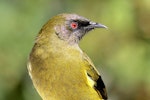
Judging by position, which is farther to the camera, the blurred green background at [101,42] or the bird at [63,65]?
the blurred green background at [101,42]

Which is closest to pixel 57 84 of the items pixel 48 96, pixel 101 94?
pixel 48 96

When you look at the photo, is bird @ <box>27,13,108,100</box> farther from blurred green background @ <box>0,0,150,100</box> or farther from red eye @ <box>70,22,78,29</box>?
blurred green background @ <box>0,0,150,100</box>

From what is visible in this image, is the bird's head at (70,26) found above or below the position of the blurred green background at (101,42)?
above

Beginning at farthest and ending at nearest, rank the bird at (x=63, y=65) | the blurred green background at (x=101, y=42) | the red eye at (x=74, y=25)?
1. the blurred green background at (x=101, y=42)
2. the red eye at (x=74, y=25)
3. the bird at (x=63, y=65)

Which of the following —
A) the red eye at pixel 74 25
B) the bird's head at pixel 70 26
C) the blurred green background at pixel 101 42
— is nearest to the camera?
the bird's head at pixel 70 26

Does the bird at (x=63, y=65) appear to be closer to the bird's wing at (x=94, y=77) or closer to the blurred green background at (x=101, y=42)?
the bird's wing at (x=94, y=77)

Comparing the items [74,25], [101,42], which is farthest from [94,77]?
[101,42]

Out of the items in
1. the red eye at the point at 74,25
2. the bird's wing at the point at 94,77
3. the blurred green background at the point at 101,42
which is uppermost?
the red eye at the point at 74,25

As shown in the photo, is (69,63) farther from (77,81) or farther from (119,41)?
(119,41)

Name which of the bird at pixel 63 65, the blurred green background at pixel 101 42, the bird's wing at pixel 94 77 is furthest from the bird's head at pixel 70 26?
the blurred green background at pixel 101 42
